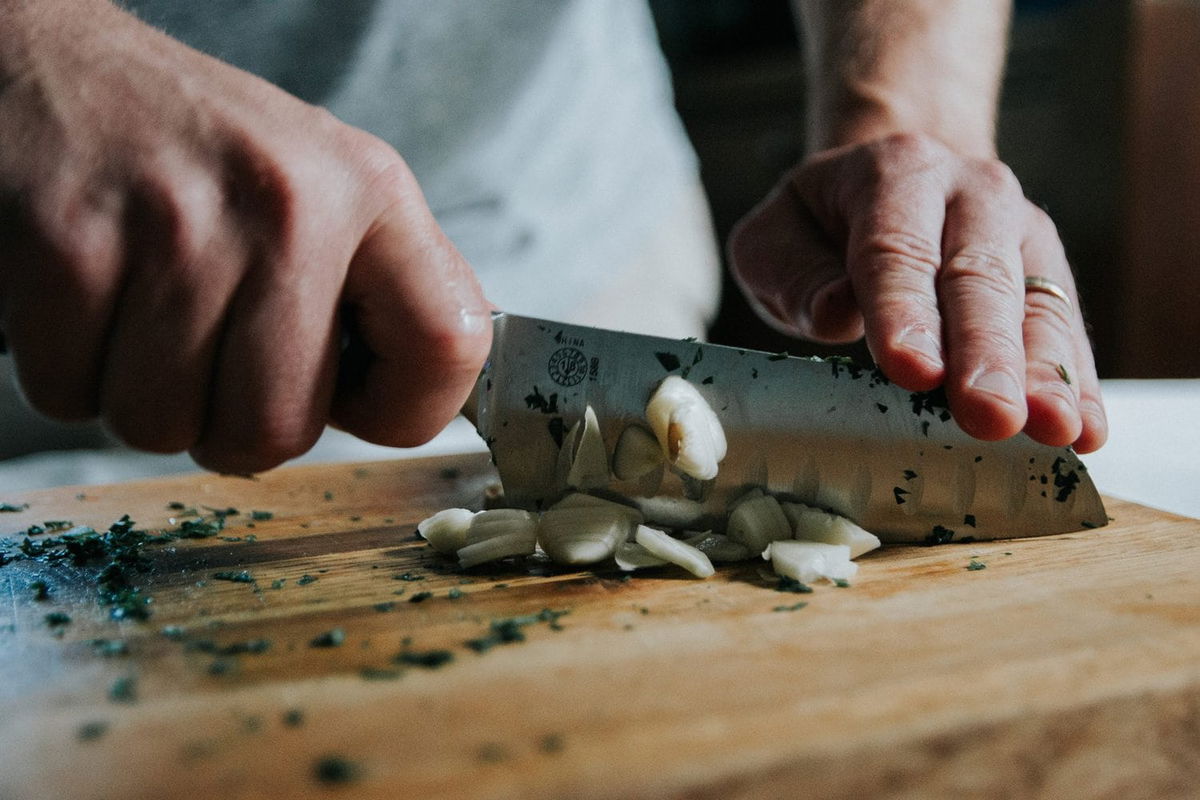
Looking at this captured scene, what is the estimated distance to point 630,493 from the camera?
110 cm

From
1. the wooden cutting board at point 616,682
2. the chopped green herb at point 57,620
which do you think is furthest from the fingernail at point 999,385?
the chopped green herb at point 57,620

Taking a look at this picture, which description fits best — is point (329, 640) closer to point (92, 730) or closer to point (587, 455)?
point (92, 730)

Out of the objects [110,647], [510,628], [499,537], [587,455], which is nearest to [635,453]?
[587,455]

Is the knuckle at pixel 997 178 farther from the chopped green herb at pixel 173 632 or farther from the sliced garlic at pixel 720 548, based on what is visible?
the chopped green herb at pixel 173 632

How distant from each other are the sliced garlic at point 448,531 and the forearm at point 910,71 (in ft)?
2.95

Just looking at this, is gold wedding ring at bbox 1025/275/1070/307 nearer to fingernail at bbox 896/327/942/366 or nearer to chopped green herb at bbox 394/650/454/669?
fingernail at bbox 896/327/942/366

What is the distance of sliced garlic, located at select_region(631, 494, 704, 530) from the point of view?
110 centimetres

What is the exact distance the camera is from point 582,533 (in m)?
1.00

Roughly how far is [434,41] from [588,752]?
4.79 ft

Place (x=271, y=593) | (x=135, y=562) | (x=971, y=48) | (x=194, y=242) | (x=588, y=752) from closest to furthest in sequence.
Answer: (x=588, y=752)
(x=194, y=242)
(x=271, y=593)
(x=135, y=562)
(x=971, y=48)

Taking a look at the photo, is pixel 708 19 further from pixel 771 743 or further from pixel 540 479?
pixel 771 743

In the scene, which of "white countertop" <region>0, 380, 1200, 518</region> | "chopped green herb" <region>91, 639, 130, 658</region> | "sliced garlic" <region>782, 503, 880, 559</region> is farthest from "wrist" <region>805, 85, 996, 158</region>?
"chopped green herb" <region>91, 639, 130, 658</region>

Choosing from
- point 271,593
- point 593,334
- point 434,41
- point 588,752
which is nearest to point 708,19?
point 434,41

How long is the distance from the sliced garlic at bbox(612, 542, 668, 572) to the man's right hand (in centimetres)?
25
